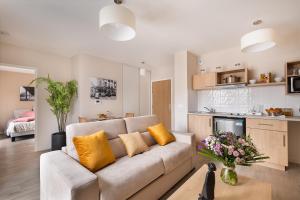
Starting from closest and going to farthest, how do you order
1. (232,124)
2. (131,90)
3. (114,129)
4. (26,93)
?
(114,129) → (232,124) → (131,90) → (26,93)

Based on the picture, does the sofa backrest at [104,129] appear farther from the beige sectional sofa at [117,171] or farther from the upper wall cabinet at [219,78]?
the upper wall cabinet at [219,78]

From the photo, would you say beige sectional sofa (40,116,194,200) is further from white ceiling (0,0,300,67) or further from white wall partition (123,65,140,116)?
white wall partition (123,65,140,116)

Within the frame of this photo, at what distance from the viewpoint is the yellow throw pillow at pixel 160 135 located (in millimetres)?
2562

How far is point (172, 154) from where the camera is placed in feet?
6.97

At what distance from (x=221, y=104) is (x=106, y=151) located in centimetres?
320

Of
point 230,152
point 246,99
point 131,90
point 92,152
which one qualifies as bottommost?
point 92,152

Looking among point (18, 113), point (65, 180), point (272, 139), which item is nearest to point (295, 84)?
point (272, 139)

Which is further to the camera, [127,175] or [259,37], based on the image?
[259,37]

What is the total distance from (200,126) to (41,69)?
426 centimetres

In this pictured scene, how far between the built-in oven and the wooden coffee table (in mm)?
1722

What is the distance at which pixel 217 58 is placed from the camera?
155 inches

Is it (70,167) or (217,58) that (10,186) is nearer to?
(70,167)

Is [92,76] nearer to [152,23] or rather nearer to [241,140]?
[152,23]

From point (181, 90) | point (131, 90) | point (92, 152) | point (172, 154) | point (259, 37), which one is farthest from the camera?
point (131, 90)
